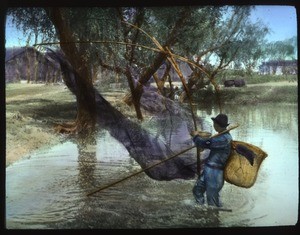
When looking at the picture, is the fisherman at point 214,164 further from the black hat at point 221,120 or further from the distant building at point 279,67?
the distant building at point 279,67

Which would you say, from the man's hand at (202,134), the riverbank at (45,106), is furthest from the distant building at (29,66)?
the man's hand at (202,134)

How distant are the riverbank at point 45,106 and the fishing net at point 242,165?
265 millimetres

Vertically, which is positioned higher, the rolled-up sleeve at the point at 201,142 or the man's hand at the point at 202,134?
the man's hand at the point at 202,134

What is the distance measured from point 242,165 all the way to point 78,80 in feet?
3.31

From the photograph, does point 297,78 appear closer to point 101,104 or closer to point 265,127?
point 265,127

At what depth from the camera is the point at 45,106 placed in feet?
8.07

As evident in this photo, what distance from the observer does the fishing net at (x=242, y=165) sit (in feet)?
7.97

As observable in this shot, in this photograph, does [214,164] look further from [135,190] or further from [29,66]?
[29,66]

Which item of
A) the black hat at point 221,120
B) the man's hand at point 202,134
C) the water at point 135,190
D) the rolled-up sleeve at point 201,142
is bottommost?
the water at point 135,190

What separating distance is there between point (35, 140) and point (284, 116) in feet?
4.52

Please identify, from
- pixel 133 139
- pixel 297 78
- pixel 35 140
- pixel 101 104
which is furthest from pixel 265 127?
pixel 35 140

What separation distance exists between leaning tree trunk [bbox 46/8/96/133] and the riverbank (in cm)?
4

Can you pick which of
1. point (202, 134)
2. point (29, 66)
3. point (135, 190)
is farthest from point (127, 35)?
point (135, 190)

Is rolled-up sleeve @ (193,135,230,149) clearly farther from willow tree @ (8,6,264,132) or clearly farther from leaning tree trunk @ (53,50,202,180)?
willow tree @ (8,6,264,132)
